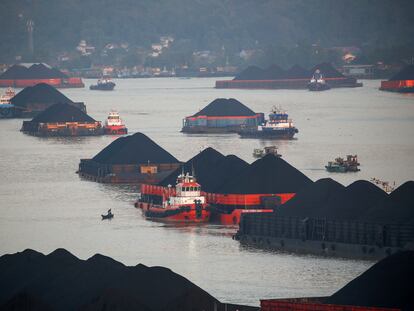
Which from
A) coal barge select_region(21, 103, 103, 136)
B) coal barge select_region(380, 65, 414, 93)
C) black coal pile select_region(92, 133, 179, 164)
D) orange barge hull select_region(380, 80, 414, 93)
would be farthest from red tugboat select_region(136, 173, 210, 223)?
coal barge select_region(380, 65, 414, 93)

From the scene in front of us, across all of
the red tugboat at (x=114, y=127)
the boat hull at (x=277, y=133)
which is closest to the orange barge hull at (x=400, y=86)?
the red tugboat at (x=114, y=127)

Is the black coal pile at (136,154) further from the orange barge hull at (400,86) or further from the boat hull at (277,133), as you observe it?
the orange barge hull at (400,86)

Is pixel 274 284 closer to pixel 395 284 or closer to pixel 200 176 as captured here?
pixel 395 284

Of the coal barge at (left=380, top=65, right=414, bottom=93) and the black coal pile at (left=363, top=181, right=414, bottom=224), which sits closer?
the black coal pile at (left=363, top=181, right=414, bottom=224)

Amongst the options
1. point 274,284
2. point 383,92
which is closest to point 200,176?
point 274,284

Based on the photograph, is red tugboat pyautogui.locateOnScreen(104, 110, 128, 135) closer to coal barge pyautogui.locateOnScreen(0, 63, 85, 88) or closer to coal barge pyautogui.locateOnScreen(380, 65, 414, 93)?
coal barge pyautogui.locateOnScreen(380, 65, 414, 93)

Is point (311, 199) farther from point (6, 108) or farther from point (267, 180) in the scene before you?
point (6, 108)
